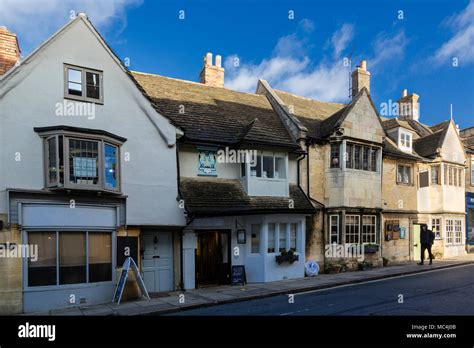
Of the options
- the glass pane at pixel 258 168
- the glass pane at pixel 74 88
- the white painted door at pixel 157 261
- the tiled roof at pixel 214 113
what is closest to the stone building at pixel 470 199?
the tiled roof at pixel 214 113

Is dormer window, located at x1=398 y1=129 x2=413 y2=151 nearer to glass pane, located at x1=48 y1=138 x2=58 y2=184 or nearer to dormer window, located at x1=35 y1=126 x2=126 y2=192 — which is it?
dormer window, located at x1=35 y1=126 x2=126 y2=192

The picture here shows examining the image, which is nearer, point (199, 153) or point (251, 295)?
point (251, 295)

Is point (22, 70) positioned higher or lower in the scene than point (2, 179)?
higher

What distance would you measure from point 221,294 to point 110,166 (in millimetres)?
5841

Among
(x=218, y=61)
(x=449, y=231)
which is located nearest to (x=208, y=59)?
(x=218, y=61)

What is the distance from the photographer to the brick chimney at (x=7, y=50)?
41.1ft

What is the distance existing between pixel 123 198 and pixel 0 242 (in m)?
3.74

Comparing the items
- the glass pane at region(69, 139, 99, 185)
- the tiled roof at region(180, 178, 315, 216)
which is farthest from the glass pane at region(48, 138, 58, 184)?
the tiled roof at region(180, 178, 315, 216)

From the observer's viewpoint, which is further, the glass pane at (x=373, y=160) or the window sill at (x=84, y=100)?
the glass pane at (x=373, y=160)

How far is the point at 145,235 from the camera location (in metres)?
13.5

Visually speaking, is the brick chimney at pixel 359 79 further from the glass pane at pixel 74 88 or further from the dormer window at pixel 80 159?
the glass pane at pixel 74 88

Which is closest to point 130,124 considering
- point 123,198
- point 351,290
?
point 123,198

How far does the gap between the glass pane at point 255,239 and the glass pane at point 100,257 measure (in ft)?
19.6
